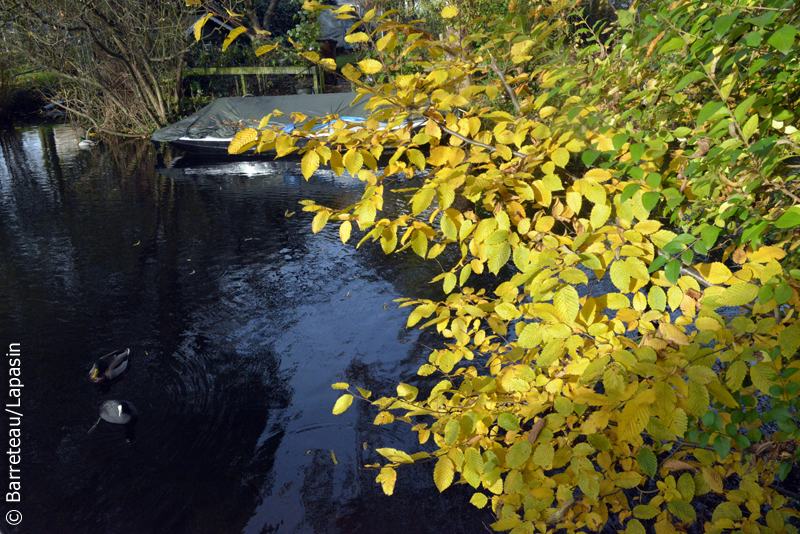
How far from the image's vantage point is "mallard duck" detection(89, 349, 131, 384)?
4.19m

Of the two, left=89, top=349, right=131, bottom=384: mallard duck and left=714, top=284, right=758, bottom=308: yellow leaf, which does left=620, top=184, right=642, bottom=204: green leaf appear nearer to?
left=714, top=284, right=758, bottom=308: yellow leaf

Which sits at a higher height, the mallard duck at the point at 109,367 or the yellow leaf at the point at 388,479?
the yellow leaf at the point at 388,479

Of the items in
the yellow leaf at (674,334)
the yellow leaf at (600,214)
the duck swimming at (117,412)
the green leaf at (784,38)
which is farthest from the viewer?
the duck swimming at (117,412)

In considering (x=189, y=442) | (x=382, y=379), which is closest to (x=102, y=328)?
(x=189, y=442)

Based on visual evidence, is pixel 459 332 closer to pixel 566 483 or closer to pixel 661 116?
pixel 566 483

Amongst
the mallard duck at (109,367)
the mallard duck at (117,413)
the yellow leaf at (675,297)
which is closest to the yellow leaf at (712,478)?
the yellow leaf at (675,297)

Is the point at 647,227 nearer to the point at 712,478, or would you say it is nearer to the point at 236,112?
the point at 712,478

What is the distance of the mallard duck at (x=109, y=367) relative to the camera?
165 inches

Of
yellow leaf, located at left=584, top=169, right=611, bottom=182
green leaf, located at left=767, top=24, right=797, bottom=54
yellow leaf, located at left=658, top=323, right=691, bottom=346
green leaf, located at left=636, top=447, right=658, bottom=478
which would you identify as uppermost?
green leaf, located at left=767, top=24, right=797, bottom=54

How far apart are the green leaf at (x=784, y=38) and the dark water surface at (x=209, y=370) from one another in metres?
2.91

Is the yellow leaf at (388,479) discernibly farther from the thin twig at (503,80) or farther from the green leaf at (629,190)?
the thin twig at (503,80)

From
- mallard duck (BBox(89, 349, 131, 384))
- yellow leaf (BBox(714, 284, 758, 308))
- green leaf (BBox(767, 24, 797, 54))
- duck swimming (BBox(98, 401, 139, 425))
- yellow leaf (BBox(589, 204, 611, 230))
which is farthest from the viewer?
mallard duck (BBox(89, 349, 131, 384))

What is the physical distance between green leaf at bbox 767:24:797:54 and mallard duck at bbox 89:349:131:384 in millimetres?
A: 4891

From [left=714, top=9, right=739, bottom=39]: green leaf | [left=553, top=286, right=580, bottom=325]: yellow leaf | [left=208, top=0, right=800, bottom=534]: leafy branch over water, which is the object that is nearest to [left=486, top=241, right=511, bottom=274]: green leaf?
[left=208, top=0, right=800, bottom=534]: leafy branch over water
